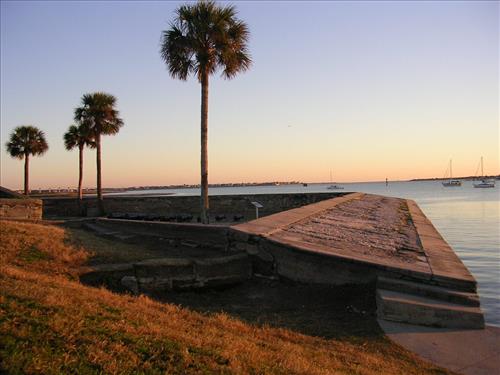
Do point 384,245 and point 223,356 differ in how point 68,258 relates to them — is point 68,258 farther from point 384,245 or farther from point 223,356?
point 384,245

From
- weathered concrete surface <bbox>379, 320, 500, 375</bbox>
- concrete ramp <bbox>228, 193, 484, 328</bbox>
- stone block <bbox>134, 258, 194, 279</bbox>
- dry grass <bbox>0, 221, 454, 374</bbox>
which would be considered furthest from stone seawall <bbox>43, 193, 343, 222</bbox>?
dry grass <bbox>0, 221, 454, 374</bbox>

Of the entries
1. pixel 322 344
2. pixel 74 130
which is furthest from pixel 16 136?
pixel 322 344

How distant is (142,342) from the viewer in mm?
3891

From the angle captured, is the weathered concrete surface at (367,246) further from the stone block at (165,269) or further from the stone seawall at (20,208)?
the stone seawall at (20,208)

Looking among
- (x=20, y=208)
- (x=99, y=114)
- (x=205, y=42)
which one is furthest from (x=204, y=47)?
(x=99, y=114)

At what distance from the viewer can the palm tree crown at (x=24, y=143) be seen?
3784 centimetres

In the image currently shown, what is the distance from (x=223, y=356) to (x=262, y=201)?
21540mm

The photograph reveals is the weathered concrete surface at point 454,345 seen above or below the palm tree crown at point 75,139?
below

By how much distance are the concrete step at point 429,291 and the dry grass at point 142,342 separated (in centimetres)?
138

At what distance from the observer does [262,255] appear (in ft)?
28.1

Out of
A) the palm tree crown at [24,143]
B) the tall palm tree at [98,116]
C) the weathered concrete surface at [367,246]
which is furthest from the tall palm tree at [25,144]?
the weathered concrete surface at [367,246]

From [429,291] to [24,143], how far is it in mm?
38909

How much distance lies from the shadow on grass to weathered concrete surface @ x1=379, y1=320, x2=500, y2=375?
35cm

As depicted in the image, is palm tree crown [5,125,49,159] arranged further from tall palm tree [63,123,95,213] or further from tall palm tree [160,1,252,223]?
tall palm tree [160,1,252,223]
